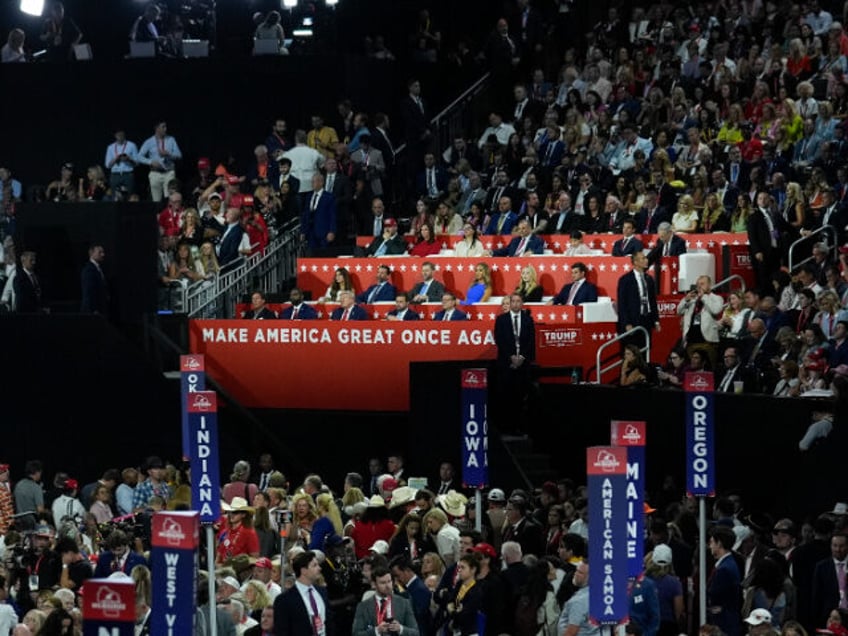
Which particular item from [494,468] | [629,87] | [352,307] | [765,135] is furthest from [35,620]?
[629,87]

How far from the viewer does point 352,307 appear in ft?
80.6

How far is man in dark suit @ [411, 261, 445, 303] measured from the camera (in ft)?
81.2

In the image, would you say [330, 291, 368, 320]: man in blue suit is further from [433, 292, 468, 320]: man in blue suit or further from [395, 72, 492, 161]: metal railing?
[395, 72, 492, 161]: metal railing

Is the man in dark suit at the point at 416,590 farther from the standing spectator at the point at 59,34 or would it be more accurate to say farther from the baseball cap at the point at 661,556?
the standing spectator at the point at 59,34

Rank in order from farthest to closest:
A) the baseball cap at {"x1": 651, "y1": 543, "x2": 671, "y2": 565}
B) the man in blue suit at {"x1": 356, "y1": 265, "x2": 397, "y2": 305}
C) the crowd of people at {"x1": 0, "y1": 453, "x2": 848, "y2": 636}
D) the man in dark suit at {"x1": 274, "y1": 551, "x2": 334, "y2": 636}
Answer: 1. the man in blue suit at {"x1": 356, "y1": 265, "x2": 397, "y2": 305}
2. the baseball cap at {"x1": 651, "y1": 543, "x2": 671, "y2": 565}
3. the crowd of people at {"x1": 0, "y1": 453, "x2": 848, "y2": 636}
4. the man in dark suit at {"x1": 274, "y1": 551, "x2": 334, "y2": 636}

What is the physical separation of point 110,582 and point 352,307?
1436 cm

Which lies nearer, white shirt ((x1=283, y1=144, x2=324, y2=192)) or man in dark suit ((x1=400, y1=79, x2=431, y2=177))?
white shirt ((x1=283, y1=144, x2=324, y2=192))

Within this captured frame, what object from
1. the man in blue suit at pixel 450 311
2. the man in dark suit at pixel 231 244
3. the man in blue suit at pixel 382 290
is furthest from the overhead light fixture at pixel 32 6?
the man in blue suit at pixel 450 311

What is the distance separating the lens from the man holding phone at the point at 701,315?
22.5m

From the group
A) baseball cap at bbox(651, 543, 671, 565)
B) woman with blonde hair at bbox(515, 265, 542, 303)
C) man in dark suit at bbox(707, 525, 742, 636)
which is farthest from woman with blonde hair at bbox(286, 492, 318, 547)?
woman with blonde hair at bbox(515, 265, 542, 303)

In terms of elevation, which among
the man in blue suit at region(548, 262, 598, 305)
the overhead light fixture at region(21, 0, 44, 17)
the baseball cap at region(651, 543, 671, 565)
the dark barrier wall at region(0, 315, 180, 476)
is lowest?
the baseball cap at region(651, 543, 671, 565)

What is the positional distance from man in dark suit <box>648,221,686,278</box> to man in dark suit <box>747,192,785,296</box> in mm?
808

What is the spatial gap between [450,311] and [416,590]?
28.4 ft

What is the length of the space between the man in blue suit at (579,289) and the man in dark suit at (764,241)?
6.09ft
